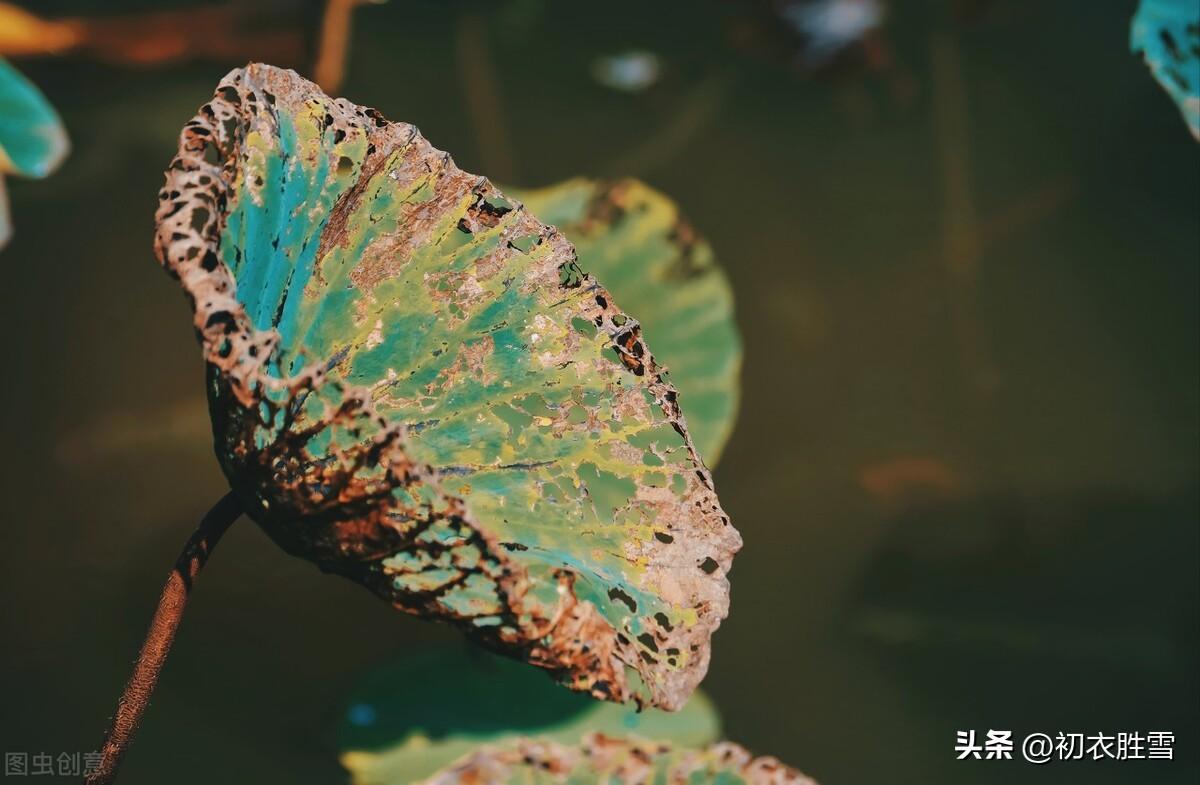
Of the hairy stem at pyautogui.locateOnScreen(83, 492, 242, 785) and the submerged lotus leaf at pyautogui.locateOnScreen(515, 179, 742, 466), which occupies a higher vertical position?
the submerged lotus leaf at pyautogui.locateOnScreen(515, 179, 742, 466)

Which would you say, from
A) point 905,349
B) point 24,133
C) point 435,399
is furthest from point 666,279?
point 24,133

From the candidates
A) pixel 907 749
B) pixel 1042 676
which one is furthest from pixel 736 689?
pixel 1042 676

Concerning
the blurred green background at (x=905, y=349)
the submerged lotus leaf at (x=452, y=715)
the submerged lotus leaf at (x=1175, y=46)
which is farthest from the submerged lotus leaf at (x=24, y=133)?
the submerged lotus leaf at (x=1175, y=46)

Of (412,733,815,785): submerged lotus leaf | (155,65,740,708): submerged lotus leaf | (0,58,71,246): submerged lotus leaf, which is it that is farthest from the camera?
(0,58,71,246): submerged lotus leaf

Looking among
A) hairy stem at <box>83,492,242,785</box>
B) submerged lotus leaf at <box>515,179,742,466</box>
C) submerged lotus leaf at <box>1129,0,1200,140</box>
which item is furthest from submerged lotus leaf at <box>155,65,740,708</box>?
submerged lotus leaf at <box>1129,0,1200,140</box>

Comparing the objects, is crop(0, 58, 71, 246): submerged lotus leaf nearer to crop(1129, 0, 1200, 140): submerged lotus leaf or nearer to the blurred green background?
the blurred green background

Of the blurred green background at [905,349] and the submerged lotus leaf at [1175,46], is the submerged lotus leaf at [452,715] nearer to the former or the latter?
the blurred green background at [905,349]

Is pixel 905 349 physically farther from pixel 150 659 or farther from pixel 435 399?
pixel 150 659
